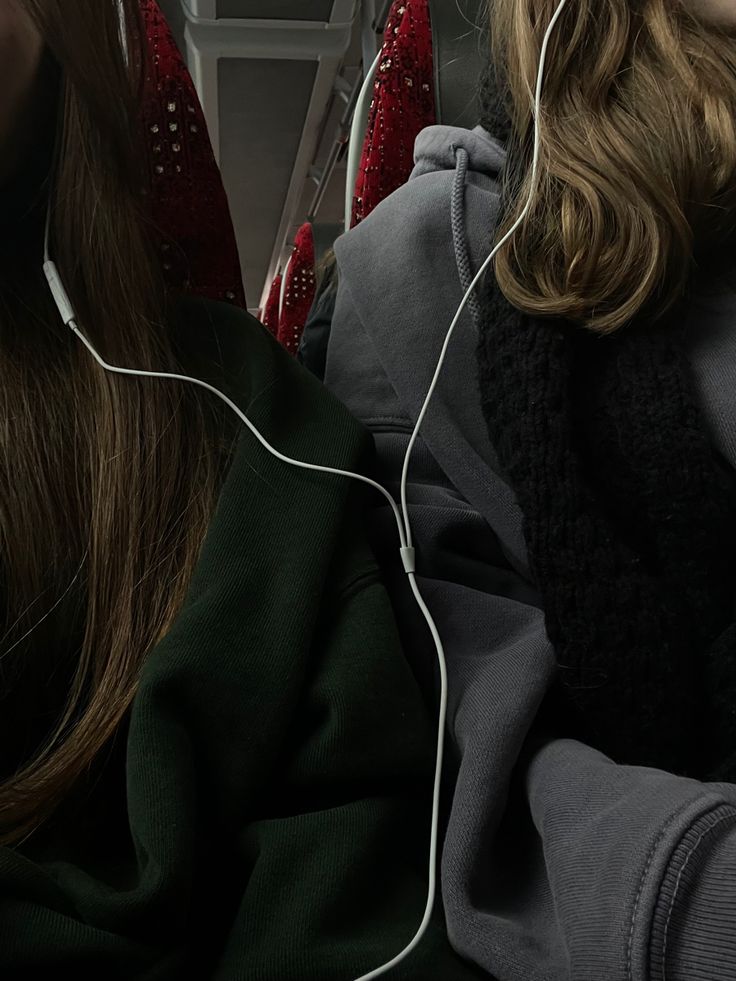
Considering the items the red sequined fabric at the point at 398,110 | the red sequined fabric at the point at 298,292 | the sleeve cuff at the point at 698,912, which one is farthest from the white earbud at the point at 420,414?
the red sequined fabric at the point at 298,292

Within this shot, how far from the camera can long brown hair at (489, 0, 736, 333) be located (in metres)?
0.54

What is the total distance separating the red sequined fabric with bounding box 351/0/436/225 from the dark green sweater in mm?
506

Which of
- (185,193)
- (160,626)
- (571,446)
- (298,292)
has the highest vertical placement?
(185,193)

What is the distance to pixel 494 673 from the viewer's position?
479mm

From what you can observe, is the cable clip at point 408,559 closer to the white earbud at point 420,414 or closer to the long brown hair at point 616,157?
the white earbud at point 420,414

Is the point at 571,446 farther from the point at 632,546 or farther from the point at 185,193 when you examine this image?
the point at 185,193

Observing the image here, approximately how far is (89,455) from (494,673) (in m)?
0.31

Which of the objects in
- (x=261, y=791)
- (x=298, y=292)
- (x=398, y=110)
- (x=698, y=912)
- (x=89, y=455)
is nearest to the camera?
(x=698, y=912)

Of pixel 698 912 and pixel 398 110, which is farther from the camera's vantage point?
pixel 398 110

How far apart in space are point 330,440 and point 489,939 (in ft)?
1.01

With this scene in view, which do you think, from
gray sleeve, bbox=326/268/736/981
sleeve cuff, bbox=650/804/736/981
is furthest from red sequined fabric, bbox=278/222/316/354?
sleeve cuff, bbox=650/804/736/981

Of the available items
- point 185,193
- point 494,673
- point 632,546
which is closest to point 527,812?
point 494,673

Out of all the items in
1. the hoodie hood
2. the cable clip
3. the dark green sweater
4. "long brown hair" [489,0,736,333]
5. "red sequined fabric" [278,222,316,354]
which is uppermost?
"long brown hair" [489,0,736,333]

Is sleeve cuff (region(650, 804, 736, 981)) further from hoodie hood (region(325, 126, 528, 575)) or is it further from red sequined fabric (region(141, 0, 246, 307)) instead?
red sequined fabric (region(141, 0, 246, 307))
